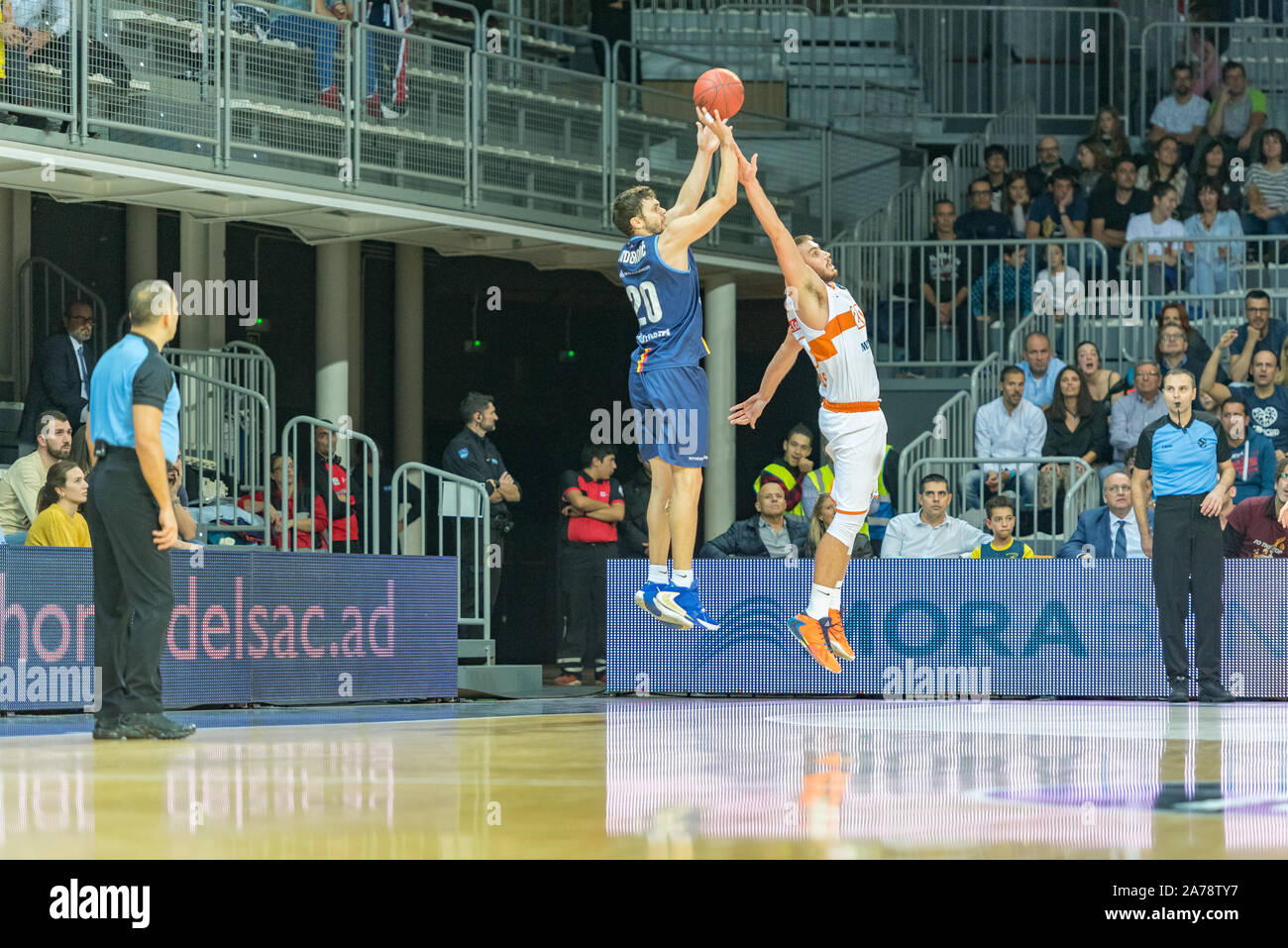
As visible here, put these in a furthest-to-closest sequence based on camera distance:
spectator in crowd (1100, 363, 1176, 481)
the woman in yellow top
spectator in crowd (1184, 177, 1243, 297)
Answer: spectator in crowd (1184, 177, 1243, 297), spectator in crowd (1100, 363, 1176, 481), the woman in yellow top

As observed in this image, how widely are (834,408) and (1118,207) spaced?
9.45 meters

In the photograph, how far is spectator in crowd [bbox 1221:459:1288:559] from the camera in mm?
13262

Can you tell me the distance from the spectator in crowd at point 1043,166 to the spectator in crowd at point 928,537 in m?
6.55

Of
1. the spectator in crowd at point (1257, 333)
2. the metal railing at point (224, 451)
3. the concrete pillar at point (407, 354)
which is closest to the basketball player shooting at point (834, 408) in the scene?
the metal railing at point (224, 451)

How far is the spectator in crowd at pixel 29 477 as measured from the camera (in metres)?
12.2

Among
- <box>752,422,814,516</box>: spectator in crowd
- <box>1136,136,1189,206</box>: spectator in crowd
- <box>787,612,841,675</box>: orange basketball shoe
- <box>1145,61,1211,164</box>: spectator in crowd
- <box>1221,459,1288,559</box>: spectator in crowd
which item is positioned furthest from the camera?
<box>1145,61,1211,164</box>: spectator in crowd

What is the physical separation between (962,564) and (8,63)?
7767 millimetres

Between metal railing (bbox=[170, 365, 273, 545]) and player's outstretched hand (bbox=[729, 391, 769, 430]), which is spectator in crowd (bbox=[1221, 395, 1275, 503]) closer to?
player's outstretched hand (bbox=[729, 391, 769, 430])

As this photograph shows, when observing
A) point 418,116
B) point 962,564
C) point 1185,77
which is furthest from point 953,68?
point 962,564

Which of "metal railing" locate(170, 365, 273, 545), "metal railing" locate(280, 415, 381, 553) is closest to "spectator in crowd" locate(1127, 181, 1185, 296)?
"metal railing" locate(280, 415, 381, 553)

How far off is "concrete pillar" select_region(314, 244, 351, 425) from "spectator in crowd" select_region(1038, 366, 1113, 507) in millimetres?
6754

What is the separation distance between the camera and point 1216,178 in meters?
18.7
